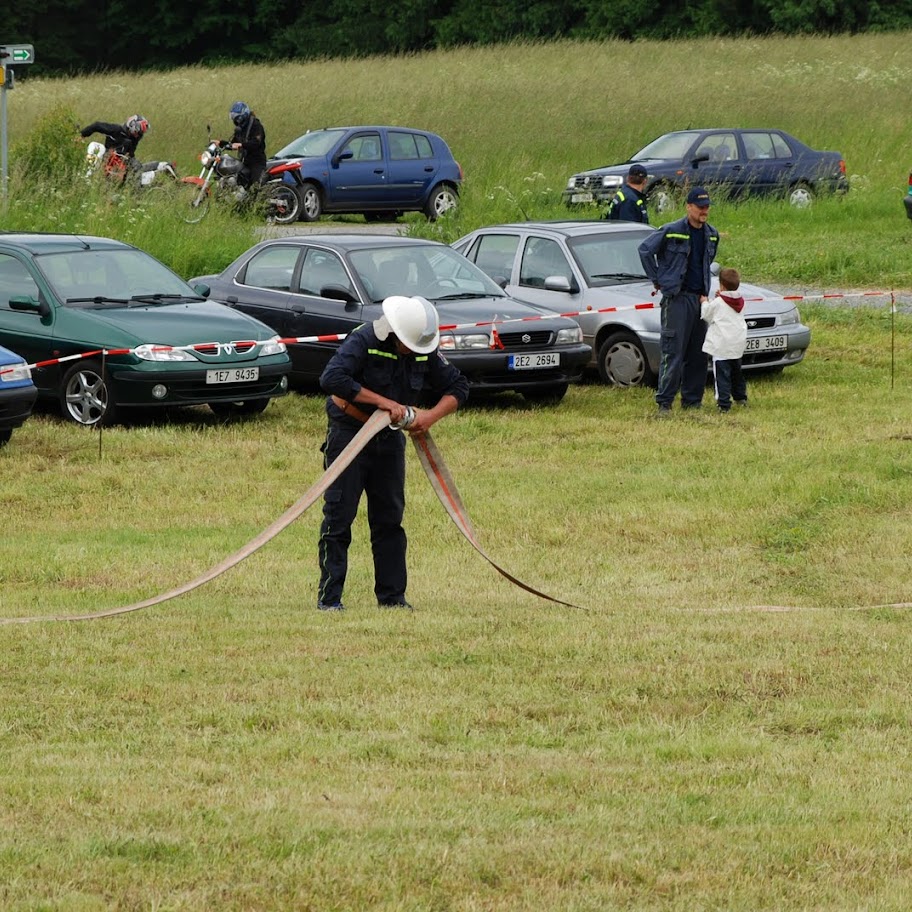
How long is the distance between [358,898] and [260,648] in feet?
9.46

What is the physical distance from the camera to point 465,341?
48.3ft

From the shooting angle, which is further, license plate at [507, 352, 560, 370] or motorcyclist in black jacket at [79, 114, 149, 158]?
motorcyclist in black jacket at [79, 114, 149, 158]

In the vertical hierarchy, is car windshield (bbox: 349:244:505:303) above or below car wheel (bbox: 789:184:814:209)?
above

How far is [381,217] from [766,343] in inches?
568

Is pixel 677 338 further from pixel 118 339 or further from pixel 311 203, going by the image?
pixel 311 203

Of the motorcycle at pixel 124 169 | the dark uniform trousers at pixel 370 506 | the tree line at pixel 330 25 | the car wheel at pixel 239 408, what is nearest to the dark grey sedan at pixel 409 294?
the car wheel at pixel 239 408

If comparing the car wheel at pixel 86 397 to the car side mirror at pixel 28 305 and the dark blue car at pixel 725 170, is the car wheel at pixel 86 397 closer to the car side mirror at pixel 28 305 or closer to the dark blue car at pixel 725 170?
the car side mirror at pixel 28 305

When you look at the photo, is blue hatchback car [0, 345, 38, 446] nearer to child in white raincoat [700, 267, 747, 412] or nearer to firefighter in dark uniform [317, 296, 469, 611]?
firefighter in dark uniform [317, 296, 469, 611]

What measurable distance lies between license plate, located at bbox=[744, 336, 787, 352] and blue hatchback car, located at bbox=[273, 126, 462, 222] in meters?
12.5

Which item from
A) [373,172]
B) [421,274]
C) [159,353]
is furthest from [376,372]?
[373,172]

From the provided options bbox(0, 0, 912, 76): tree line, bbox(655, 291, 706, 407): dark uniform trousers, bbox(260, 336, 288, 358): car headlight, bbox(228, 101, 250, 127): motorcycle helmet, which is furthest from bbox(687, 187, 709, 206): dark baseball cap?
bbox(0, 0, 912, 76): tree line

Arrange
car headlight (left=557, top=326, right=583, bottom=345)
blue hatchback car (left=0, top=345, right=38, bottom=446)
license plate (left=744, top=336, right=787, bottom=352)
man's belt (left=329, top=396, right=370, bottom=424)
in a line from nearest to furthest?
man's belt (left=329, top=396, right=370, bottom=424) < blue hatchback car (left=0, top=345, right=38, bottom=446) < car headlight (left=557, top=326, right=583, bottom=345) < license plate (left=744, top=336, right=787, bottom=352)

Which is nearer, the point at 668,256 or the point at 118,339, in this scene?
the point at 118,339

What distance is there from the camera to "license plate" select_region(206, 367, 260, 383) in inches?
551
